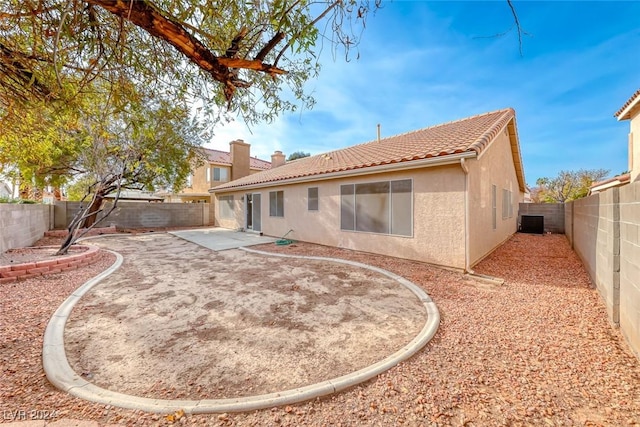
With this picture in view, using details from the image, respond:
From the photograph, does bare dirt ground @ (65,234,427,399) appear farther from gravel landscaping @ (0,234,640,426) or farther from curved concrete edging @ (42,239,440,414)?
gravel landscaping @ (0,234,640,426)

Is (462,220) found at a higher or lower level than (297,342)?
higher

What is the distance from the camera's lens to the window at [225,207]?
52.4 ft

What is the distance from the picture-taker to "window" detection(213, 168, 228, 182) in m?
23.3

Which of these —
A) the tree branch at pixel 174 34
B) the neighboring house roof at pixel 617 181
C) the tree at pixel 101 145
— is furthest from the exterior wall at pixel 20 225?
the neighboring house roof at pixel 617 181

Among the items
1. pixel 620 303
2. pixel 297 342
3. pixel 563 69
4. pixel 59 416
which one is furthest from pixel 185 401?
pixel 563 69

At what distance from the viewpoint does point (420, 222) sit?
22.0 feet

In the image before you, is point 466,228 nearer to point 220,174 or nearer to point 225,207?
point 225,207

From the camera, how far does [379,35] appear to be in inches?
154

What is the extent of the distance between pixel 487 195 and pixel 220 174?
2175 centimetres

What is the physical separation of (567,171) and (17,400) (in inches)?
1517

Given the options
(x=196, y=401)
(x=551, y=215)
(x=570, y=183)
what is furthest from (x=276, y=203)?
(x=570, y=183)

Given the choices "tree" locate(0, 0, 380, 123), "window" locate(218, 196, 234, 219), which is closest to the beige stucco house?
"tree" locate(0, 0, 380, 123)

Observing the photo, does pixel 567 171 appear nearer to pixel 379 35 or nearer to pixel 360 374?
pixel 379 35

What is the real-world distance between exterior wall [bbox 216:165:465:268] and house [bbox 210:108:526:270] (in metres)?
0.02
